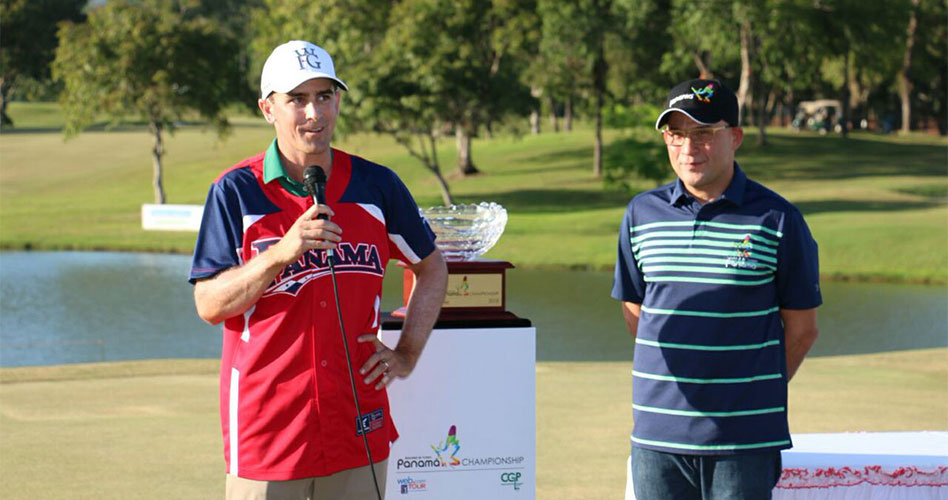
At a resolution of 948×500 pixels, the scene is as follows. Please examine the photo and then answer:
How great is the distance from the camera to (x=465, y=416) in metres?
4.28

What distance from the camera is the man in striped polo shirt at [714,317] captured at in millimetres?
3227

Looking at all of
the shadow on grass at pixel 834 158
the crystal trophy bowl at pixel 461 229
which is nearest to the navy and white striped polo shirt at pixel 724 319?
the crystal trophy bowl at pixel 461 229

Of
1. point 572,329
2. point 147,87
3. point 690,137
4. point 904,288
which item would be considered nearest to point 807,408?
point 690,137

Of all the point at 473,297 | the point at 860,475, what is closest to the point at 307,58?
the point at 473,297

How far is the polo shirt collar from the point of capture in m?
3.27

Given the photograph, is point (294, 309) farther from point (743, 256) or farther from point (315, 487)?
point (743, 256)

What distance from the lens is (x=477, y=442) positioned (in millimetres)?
4297

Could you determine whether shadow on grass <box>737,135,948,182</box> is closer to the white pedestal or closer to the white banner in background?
the white banner in background

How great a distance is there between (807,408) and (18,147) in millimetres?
55870

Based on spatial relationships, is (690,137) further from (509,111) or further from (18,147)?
(18,147)

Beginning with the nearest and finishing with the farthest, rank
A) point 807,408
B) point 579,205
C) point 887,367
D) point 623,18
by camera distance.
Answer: point 807,408
point 887,367
point 579,205
point 623,18

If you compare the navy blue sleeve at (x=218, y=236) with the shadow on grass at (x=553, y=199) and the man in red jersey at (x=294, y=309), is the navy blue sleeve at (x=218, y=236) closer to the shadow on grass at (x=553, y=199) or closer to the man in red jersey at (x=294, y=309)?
the man in red jersey at (x=294, y=309)

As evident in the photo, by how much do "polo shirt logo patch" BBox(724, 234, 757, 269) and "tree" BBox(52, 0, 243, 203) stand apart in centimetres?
3773

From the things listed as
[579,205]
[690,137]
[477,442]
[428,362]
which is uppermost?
[690,137]
